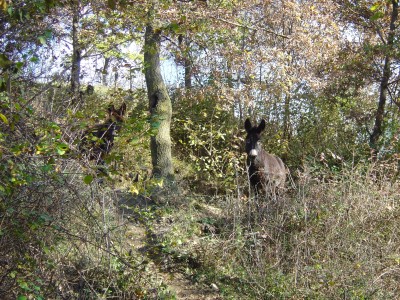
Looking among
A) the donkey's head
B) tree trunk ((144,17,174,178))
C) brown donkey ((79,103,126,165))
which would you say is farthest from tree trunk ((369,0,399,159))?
brown donkey ((79,103,126,165))

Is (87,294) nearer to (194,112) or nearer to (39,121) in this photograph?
(39,121)

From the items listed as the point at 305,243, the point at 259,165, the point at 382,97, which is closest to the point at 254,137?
the point at 259,165

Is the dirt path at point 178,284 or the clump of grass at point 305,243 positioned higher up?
the clump of grass at point 305,243

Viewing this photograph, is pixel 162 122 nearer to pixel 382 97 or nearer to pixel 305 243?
pixel 305 243

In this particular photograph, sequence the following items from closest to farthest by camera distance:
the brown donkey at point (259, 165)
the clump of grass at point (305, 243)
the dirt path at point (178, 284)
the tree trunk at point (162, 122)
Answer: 1. the clump of grass at point (305, 243)
2. the dirt path at point (178, 284)
3. the brown donkey at point (259, 165)
4. the tree trunk at point (162, 122)

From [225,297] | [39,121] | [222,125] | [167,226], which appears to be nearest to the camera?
[39,121]

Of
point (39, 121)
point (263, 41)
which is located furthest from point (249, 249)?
point (263, 41)

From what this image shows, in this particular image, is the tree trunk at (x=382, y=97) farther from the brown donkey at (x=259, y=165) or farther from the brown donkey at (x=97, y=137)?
the brown donkey at (x=97, y=137)

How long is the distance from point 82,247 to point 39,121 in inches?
111

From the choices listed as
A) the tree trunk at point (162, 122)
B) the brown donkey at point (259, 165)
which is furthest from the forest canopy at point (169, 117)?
the brown donkey at point (259, 165)

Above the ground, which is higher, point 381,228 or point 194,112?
point 194,112

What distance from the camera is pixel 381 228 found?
8367 mm

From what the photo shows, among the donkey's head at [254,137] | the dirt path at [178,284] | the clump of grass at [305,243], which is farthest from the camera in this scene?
the donkey's head at [254,137]

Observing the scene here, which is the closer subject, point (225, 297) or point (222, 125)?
point (225, 297)
